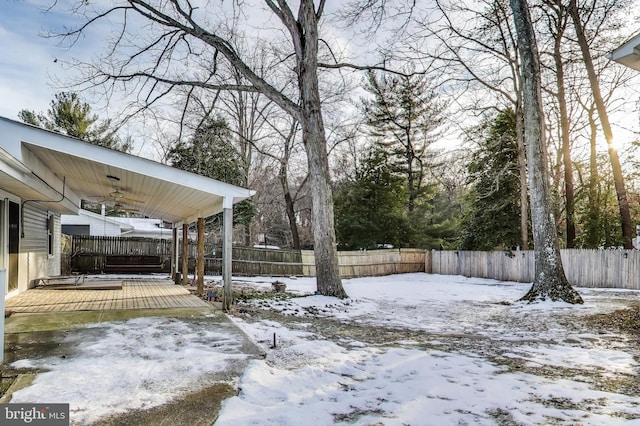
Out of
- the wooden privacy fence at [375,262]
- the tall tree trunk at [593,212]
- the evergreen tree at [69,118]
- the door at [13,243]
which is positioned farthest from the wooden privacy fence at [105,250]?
the tall tree trunk at [593,212]

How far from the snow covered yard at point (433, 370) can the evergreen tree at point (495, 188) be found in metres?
9.73

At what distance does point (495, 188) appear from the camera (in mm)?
17391

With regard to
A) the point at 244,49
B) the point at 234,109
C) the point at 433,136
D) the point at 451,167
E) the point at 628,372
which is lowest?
the point at 628,372

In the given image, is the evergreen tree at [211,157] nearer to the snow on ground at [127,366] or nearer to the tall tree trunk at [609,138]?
the snow on ground at [127,366]

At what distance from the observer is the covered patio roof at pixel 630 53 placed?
5152mm

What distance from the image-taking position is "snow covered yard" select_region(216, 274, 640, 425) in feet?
9.80

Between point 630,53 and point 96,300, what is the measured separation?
911cm

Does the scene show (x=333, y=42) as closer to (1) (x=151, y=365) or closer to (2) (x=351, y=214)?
(2) (x=351, y=214)

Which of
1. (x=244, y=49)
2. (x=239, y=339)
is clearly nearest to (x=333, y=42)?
(x=244, y=49)

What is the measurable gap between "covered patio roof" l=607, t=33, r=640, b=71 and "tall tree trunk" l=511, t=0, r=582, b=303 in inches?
159

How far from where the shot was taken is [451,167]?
719 inches

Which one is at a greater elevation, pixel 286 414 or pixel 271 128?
pixel 271 128

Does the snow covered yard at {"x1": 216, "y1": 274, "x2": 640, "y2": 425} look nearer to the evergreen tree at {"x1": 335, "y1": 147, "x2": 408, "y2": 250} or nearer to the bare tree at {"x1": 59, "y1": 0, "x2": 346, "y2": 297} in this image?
the bare tree at {"x1": 59, "y1": 0, "x2": 346, "y2": 297}

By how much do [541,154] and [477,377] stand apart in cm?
725
